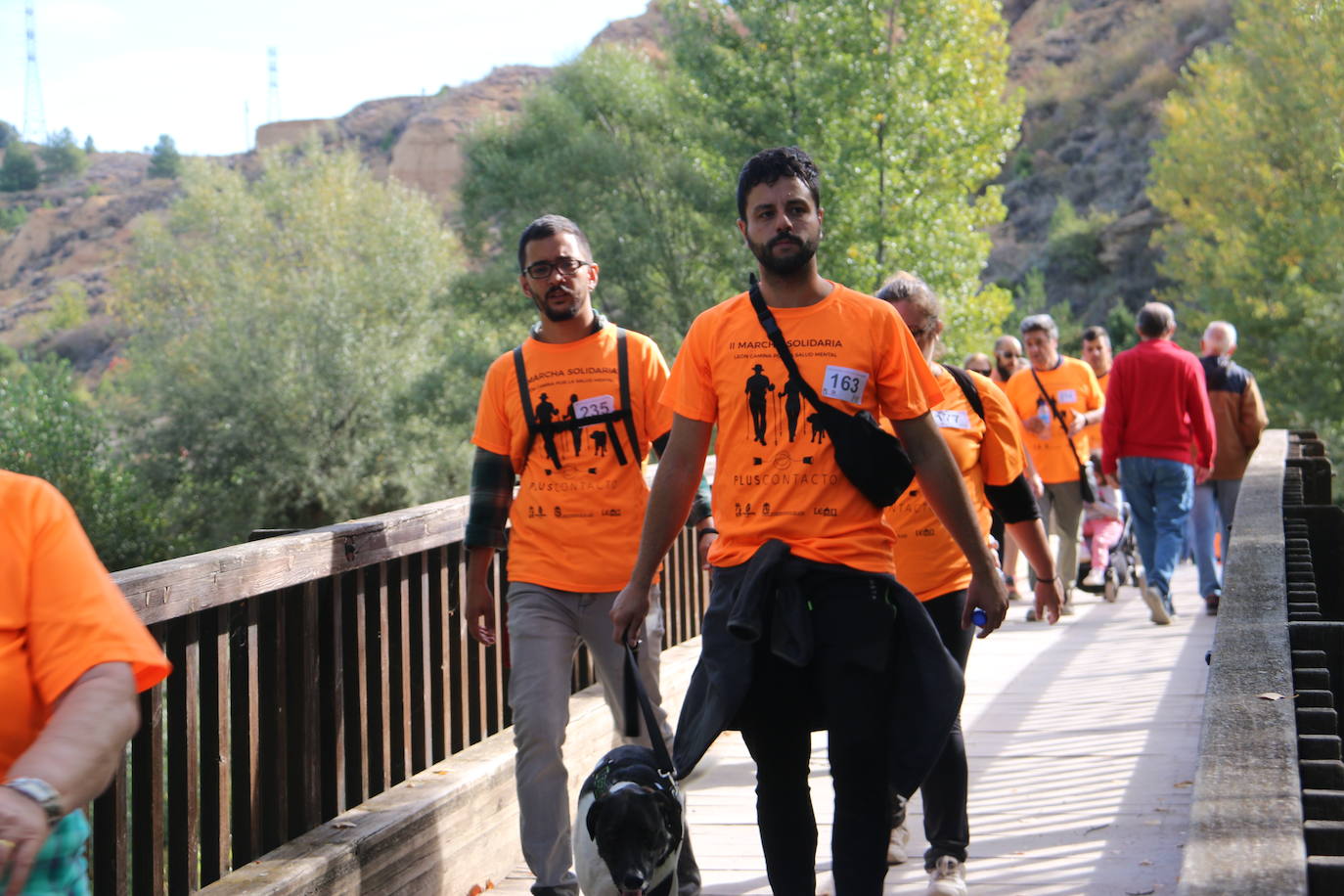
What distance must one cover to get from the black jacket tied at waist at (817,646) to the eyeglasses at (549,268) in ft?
4.32

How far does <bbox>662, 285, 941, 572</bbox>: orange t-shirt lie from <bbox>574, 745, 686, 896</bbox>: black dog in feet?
1.72

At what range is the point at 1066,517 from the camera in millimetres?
10828

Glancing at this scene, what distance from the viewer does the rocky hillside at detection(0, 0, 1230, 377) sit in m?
68.2

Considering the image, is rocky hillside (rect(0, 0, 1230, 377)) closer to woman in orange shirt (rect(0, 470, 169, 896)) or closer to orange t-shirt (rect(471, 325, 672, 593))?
orange t-shirt (rect(471, 325, 672, 593))

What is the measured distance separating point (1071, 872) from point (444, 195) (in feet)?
377

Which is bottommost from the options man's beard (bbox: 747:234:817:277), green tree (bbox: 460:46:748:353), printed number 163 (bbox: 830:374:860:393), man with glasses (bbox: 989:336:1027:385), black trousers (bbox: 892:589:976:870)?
black trousers (bbox: 892:589:976:870)

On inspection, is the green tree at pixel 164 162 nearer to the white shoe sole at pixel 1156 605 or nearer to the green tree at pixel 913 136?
the green tree at pixel 913 136

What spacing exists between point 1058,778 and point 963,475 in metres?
2.19

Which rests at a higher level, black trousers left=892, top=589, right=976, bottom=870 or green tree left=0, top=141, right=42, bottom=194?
green tree left=0, top=141, right=42, bottom=194

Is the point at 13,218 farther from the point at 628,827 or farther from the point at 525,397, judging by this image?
the point at 628,827

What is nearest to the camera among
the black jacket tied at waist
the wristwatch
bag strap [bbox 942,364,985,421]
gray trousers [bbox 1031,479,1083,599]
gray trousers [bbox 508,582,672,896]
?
the wristwatch

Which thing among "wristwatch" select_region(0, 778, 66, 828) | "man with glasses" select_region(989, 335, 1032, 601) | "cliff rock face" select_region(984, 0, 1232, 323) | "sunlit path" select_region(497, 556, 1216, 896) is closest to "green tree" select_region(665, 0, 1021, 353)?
"man with glasses" select_region(989, 335, 1032, 601)

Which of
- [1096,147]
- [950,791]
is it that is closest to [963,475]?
[950,791]

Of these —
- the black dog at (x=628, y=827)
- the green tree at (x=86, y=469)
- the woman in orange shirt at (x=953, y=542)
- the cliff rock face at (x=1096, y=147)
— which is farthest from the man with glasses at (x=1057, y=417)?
the cliff rock face at (x=1096, y=147)
